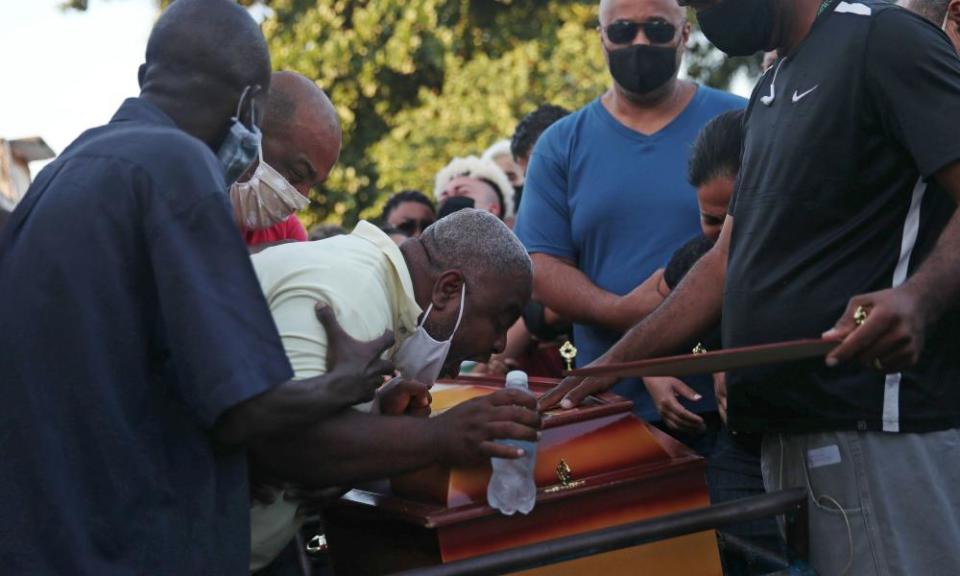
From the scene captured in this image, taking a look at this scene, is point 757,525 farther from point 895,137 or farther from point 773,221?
point 895,137

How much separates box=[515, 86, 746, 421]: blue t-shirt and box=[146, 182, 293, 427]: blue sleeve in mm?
2212

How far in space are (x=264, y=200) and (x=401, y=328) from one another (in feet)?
3.93

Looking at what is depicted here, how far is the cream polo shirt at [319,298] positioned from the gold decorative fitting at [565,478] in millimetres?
484

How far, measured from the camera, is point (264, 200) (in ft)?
13.6

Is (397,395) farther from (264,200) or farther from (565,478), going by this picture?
(264,200)

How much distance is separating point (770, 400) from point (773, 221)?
1.43 ft

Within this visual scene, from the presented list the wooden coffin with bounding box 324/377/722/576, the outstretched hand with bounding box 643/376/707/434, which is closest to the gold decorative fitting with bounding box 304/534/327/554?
the wooden coffin with bounding box 324/377/722/576

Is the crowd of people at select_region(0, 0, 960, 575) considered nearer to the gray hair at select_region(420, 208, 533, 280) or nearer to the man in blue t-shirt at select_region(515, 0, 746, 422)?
the gray hair at select_region(420, 208, 533, 280)

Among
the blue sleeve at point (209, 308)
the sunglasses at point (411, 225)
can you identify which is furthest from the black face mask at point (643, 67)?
the sunglasses at point (411, 225)

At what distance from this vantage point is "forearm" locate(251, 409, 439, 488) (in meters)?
2.66

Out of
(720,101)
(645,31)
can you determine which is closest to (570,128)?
(645,31)

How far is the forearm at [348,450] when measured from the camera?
2664 mm

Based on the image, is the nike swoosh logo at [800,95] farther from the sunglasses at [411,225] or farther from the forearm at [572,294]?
the sunglasses at [411,225]

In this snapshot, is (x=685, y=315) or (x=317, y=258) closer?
(x=317, y=258)
